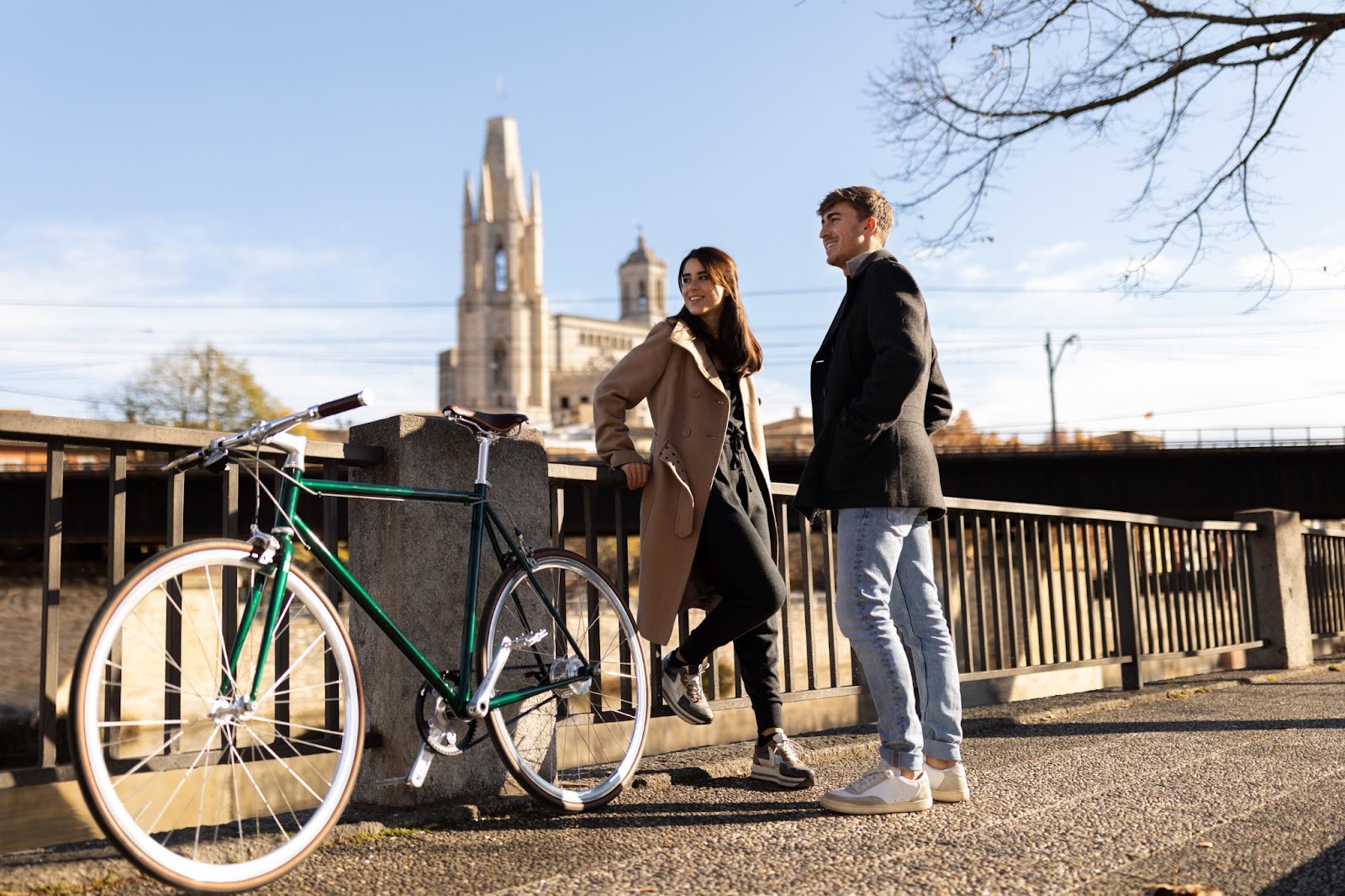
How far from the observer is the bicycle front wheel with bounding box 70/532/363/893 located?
246 centimetres

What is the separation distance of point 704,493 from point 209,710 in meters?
1.91

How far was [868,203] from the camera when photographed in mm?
4090

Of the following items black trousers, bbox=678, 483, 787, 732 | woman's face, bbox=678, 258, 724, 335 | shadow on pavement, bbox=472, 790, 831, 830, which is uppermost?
woman's face, bbox=678, 258, 724, 335

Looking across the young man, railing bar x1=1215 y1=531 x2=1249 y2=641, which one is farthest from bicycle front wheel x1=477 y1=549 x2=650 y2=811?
railing bar x1=1215 y1=531 x2=1249 y2=641

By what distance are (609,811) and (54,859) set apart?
5.28ft

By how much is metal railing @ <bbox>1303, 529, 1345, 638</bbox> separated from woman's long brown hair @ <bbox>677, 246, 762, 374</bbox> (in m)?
9.70

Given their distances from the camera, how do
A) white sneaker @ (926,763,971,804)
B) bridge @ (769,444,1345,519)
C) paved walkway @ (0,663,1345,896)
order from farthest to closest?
bridge @ (769,444,1345,519) → white sneaker @ (926,763,971,804) → paved walkway @ (0,663,1345,896)

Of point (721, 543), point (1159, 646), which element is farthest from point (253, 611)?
point (1159, 646)

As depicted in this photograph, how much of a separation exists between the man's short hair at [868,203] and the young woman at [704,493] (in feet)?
1.65

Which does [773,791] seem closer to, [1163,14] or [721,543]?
[721,543]

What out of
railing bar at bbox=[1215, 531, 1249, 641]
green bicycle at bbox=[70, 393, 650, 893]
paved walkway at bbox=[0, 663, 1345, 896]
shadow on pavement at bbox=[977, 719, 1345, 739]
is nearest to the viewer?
green bicycle at bbox=[70, 393, 650, 893]

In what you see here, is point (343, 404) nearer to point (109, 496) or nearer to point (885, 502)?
point (109, 496)

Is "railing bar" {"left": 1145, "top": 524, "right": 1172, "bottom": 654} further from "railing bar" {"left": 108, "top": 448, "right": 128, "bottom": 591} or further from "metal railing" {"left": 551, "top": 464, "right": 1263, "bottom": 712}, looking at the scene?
"railing bar" {"left": 108, "top": 448, "right": 128, "bottom": 591}

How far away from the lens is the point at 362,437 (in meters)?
3.92
